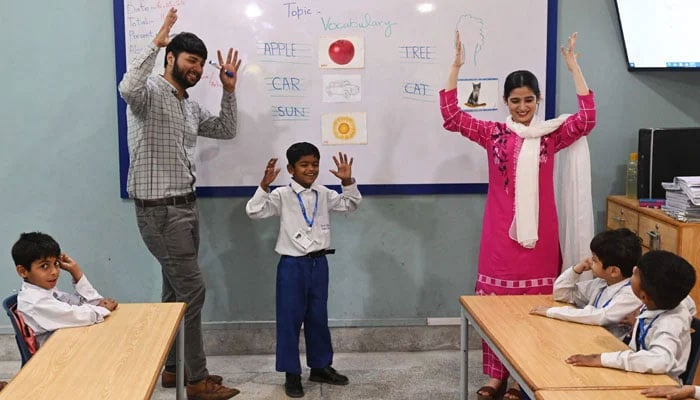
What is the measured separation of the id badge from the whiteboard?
51cm

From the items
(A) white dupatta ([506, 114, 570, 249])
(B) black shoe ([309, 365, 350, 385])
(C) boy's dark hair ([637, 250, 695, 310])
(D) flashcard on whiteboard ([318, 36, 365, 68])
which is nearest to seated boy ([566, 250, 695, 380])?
(C) boy's dark hair ([637, 250, 695, 310])

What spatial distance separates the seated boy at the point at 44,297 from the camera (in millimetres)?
2514

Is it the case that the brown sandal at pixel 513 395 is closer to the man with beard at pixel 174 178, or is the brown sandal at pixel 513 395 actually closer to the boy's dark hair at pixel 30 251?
the man with beard at pixel 174 178

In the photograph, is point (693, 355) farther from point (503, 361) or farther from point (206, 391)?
point (206, 391)

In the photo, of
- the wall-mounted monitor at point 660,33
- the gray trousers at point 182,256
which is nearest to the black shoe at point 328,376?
the gray trousers at point 182,256

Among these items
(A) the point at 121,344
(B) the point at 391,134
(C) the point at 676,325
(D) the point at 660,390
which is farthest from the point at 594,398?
(B) the point at 391,134

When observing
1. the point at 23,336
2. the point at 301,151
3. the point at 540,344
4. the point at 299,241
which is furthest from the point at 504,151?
the point at 23,336

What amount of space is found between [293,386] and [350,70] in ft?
5.38

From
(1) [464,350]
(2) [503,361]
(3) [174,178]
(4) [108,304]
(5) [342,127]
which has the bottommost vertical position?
(1) [464,350]

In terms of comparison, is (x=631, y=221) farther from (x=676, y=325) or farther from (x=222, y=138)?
(x=222, y=138)

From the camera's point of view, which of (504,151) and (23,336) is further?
(504,151)

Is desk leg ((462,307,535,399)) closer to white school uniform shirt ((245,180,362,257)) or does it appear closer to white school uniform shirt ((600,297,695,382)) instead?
white school uniform shirt ((600,297,695,382))

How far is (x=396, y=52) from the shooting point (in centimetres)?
392

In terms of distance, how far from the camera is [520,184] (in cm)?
A: 324
